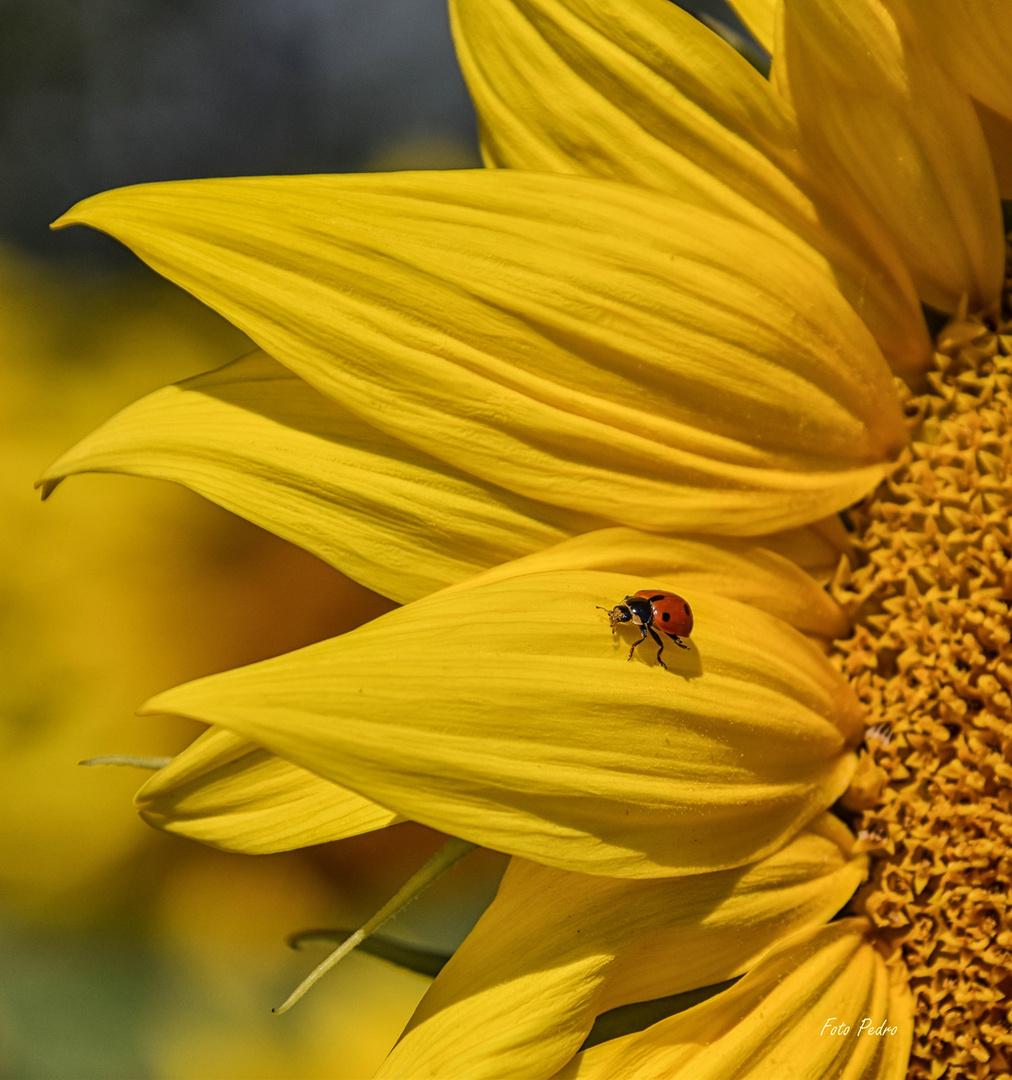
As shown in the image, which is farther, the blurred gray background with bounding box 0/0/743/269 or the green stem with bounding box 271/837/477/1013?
the blurred gray background with bounding box 0/0/743/269

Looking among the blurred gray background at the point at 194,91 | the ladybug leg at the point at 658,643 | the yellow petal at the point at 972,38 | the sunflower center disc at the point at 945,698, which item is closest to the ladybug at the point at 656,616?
the ladybug leg at the point at 658,643

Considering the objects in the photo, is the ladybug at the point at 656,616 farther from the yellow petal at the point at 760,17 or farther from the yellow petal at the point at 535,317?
the yellow petal at the point at 760,17

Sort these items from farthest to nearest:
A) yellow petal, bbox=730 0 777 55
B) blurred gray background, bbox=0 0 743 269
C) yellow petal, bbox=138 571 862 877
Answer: blurred gray background, bbox=0 0 743 269
yellow petal, bbox=730 0 777 55
yellow petal, bbox=138 571 862 877

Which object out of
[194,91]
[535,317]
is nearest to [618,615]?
[535,317]

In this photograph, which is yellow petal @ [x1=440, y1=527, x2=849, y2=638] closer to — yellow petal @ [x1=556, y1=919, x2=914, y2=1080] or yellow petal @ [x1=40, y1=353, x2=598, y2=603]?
yellow petal @ [x1=40, y1=353, x2=598, y2=603]

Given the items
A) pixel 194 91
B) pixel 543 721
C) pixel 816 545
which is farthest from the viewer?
pixel 194 91

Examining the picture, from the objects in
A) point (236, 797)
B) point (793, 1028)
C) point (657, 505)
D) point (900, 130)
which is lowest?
point (793, 1028)

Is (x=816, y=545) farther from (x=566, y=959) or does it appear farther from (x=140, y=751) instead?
(x=140, y=751)

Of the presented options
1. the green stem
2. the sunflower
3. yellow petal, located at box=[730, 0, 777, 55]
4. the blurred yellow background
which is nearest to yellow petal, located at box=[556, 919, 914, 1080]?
the sunflower
